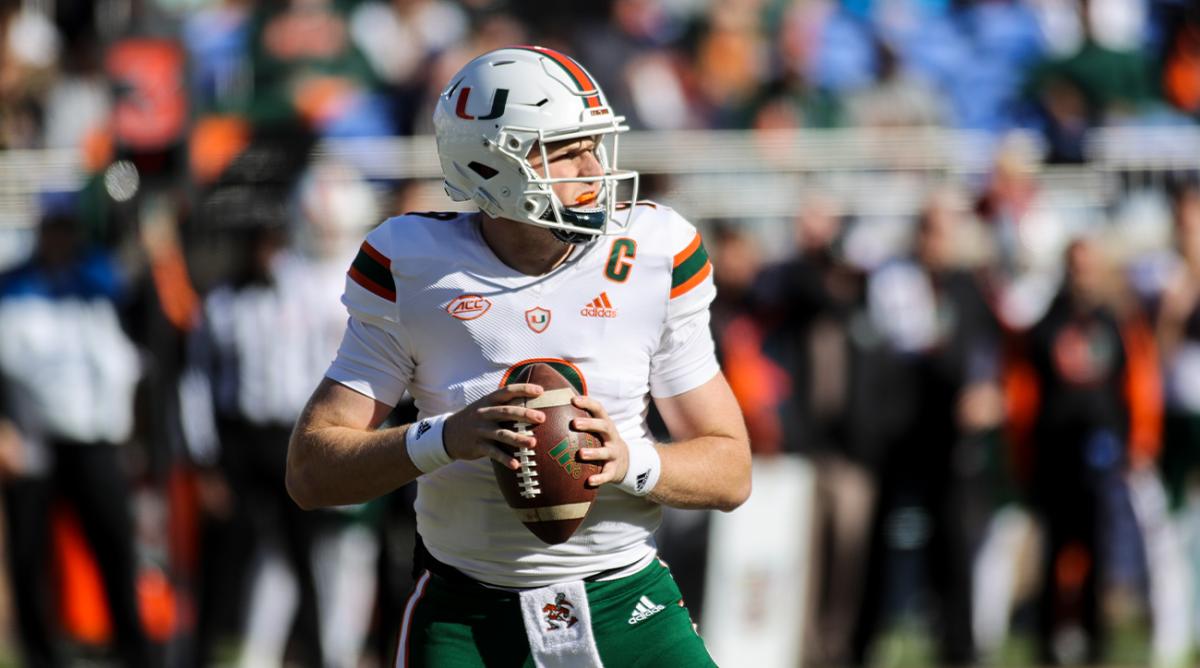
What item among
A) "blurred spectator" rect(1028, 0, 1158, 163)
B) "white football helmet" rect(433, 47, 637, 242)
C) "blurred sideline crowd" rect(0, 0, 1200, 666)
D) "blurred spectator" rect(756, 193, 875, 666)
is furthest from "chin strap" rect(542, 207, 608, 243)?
"blurred spectator" rect(1028, 0, 1158, 163)

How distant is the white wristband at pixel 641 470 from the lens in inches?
135

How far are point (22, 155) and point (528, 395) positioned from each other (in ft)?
21.2

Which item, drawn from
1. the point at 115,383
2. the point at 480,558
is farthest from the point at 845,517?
the point at 480,558

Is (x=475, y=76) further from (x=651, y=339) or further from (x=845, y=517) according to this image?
(x=845, y=517)

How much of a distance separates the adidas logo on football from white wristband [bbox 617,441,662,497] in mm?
275

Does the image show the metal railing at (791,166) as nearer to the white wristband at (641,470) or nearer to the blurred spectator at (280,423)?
the blurred spectator at (280,423)

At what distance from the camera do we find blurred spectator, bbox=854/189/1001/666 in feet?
27.8

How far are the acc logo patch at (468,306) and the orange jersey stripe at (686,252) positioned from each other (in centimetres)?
41

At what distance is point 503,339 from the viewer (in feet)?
11.6

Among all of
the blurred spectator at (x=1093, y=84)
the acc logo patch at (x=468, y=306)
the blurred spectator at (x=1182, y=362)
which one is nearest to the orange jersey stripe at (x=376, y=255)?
the acc logo patch at (x=468, y=306)

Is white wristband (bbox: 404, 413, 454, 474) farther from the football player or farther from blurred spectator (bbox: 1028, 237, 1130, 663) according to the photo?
blurred spectator (bbox: 1028, 237, 1130, 663)

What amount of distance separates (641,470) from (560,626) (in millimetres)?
399

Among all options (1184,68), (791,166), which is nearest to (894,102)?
(791,166)

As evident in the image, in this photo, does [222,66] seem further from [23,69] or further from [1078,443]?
[1078,443]
